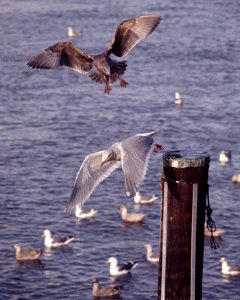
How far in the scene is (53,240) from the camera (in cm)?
2583

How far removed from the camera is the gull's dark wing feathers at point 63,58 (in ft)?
48.2

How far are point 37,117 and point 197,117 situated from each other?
574 cm

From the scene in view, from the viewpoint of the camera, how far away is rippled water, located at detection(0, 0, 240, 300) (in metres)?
25.1

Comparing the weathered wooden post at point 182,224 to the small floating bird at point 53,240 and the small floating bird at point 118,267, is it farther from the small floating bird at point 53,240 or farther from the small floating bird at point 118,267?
the small floating bird at point 53,240

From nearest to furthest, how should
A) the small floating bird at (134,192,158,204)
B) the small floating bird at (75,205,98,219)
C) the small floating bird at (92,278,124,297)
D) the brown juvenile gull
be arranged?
the brown juvenile gull
the small floating bird at (92,278,124,297)
the small floating bird at (75,205,98,219)
the small floating bird at (134,192,158,204)

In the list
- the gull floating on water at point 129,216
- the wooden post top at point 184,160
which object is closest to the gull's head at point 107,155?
the wooden post top at point 184,160

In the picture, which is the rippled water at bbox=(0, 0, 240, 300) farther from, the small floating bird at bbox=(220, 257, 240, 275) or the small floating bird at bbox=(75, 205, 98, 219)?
the small floating bird at bbox=(220, 257, 240, 275)

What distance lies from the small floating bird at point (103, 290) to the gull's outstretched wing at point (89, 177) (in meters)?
11.5

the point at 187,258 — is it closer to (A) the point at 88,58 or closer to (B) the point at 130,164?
(B) the point at 130,164

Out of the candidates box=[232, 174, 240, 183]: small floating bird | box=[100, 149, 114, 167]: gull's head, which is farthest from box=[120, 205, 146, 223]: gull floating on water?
box=[100, 149, 114, 167]: gull's head

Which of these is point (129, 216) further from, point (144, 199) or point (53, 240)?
point (53, 240)

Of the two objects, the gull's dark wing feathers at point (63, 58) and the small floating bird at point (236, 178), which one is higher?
the gull's dark wing feathers at point (63, 58)

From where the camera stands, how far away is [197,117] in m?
36.5

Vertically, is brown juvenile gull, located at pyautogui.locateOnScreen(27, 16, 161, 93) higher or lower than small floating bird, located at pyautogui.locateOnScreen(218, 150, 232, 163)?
higher
